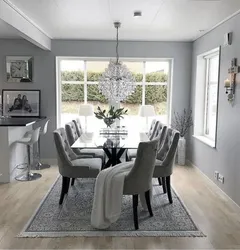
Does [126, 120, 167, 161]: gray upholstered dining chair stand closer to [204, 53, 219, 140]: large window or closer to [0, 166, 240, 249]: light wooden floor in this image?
[0, 166, 240, 249]: light wooden floor

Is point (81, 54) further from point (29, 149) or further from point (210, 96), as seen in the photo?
point (210, 96)

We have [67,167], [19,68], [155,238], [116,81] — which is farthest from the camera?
[19,68]

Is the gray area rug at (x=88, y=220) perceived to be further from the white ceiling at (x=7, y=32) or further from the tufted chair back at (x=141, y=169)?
the white ceiling at (x=7, y=32)

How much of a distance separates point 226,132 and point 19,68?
169 inches

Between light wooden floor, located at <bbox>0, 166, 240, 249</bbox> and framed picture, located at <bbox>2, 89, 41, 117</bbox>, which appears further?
framed picture, located at <bbox>2, 89, 41, 117</bbox>

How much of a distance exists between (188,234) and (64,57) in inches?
178

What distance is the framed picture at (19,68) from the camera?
20.4ft

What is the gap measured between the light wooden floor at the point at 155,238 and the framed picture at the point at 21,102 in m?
1.64

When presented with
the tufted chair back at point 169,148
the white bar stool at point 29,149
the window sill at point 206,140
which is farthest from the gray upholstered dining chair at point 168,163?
the white bar stool at point 29,149

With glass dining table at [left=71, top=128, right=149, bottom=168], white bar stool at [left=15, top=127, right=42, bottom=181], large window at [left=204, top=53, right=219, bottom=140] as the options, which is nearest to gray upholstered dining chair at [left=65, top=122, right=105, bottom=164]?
glass dining table at [left=71, top=128, right=149, bottom=168]

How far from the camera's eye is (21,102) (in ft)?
20.7

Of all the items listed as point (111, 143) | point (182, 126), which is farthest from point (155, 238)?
point (182, 126)

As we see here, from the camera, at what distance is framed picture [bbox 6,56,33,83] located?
6223mm

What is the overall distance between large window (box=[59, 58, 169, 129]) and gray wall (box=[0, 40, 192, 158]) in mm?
268
